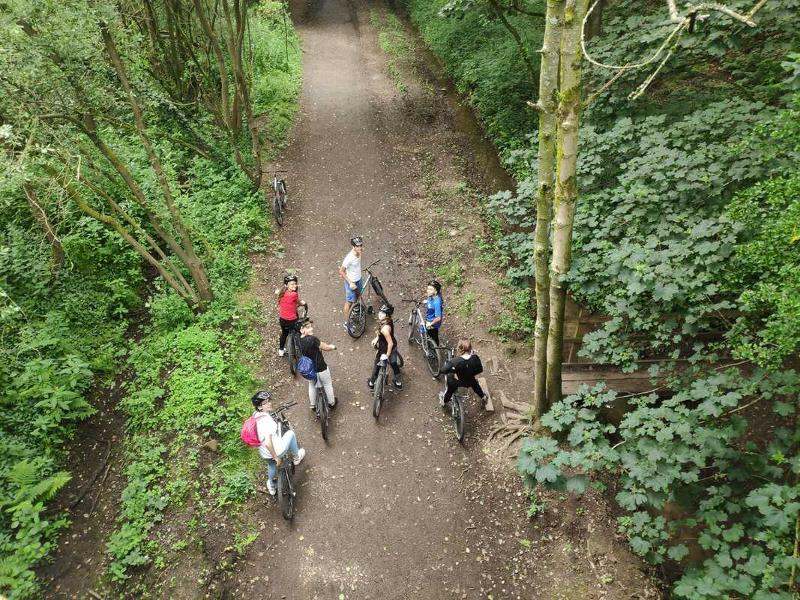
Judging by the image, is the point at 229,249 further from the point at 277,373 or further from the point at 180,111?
the point at 180,111

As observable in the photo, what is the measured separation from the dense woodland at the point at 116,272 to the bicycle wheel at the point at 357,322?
2224mm

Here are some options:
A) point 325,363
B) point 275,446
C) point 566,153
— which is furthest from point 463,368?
point 566,153

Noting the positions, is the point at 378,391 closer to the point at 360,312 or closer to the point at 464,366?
the point at 464,366

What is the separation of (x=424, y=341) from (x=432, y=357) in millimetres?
386

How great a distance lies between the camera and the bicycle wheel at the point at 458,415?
870 centimetres

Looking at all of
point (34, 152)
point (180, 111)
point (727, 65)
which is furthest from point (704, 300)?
point (180, 111)

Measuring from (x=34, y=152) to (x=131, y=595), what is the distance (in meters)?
7.26

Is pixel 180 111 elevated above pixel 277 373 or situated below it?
above

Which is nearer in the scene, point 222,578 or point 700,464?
point 700,464

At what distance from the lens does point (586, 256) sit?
7.74 metres

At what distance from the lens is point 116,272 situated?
1177 cm

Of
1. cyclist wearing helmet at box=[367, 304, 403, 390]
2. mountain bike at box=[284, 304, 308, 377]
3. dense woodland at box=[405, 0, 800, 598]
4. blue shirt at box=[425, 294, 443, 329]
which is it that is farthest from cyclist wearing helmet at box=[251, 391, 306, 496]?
dense woodland at box=[405, 0, 800, 598]

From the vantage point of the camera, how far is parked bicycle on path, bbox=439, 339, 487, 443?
8.41m

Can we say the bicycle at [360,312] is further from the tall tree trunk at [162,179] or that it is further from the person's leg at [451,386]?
the tall tree trunk at [162,179]
